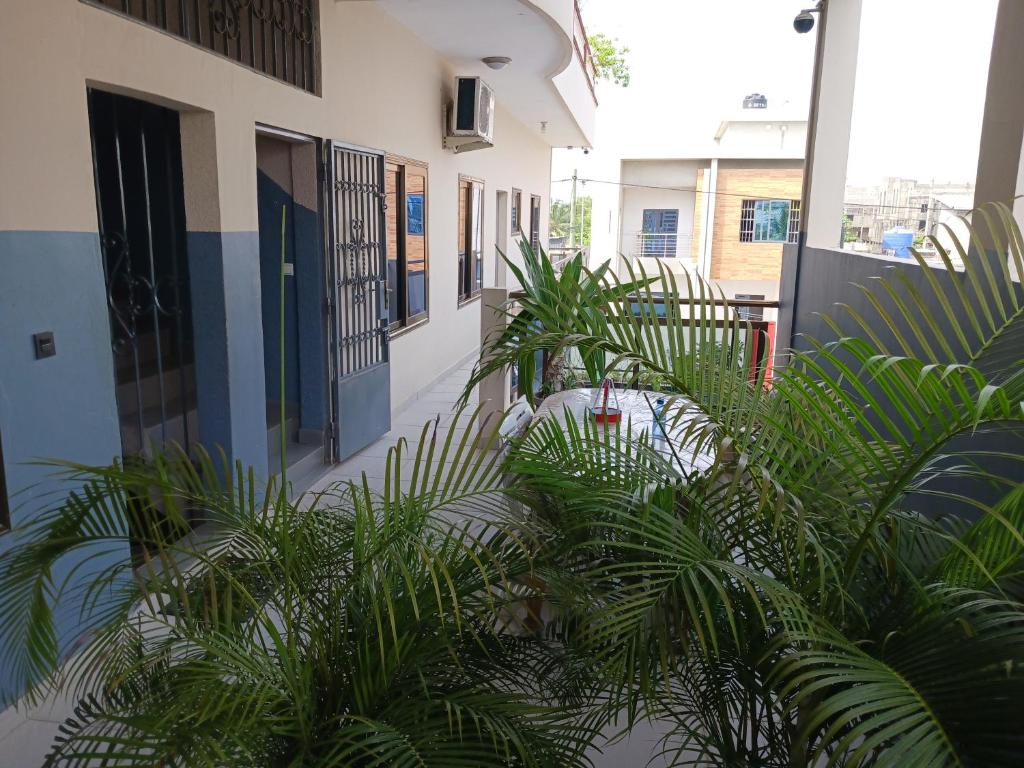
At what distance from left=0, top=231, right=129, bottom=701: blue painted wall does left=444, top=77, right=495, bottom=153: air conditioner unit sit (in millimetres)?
4256

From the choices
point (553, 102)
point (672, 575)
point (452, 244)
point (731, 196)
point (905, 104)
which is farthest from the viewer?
point (731, 196)

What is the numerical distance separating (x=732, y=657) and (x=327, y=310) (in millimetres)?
3372

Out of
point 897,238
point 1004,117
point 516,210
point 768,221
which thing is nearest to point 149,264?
point 1004,117

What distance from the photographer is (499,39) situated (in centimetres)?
535

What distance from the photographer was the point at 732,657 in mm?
1440

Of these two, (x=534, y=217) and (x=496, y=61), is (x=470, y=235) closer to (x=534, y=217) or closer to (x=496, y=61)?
(x=496, y=61)

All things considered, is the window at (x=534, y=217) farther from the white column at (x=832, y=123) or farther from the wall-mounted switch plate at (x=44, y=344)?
the wall-mounted switch plate at (x=44, y=344)

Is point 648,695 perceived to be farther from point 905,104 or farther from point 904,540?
point 905,104

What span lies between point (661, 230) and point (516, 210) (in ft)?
33.6

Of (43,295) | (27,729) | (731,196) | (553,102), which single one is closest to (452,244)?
(553,102)

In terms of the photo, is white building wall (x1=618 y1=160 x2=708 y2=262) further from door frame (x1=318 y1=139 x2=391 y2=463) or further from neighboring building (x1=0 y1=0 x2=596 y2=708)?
door frame (x1=318 y1=139 x2=391 y2=463)

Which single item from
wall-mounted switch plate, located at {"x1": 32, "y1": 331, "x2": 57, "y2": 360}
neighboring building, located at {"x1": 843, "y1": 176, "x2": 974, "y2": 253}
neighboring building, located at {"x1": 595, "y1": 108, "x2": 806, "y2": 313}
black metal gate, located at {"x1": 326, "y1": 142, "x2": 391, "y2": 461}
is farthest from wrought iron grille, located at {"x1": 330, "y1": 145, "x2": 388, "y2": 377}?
neighboring building, located at {"x1": 595, "y1": 108, "x2": 806, "y2": 313}

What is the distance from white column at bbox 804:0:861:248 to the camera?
5250 millimetres

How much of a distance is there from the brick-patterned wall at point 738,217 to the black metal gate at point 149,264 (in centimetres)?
1558
